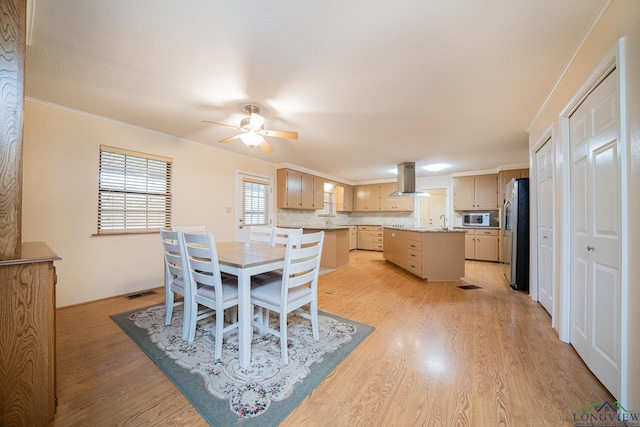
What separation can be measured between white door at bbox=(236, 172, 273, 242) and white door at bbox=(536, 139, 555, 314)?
4476 mm

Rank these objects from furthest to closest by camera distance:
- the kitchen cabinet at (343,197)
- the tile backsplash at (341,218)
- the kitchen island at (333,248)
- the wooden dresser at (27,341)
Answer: the kitchen cabinet at (343,197)
the tile backsplash at (341,218)
the kitchen island at (333,248)
the wooden dresser at (27,341)

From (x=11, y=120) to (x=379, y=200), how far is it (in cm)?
713

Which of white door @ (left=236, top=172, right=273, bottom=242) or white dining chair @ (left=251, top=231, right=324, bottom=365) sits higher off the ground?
white door @ (left=236, top=172, right=273, bottom=242)

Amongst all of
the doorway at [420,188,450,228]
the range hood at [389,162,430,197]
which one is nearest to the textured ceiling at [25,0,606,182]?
the range hood at [389,162,430,197]

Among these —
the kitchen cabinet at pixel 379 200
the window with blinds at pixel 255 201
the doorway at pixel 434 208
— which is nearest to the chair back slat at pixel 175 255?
the window with blinds at pixel 255 201

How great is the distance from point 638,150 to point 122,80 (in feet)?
11.7

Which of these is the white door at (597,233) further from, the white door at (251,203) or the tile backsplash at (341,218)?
the tile backsplash at (341,218)

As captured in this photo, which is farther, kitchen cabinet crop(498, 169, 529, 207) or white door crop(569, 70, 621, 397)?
kitchen cabinet crop(498, 169, 529, 207)

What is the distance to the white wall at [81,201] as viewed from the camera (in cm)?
253

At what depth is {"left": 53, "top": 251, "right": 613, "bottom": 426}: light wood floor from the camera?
1262mm

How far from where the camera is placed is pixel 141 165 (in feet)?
10.9

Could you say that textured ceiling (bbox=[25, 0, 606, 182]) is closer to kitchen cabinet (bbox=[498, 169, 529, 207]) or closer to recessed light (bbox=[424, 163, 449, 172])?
recessed light (bbox=[424, 163, 449, 172])

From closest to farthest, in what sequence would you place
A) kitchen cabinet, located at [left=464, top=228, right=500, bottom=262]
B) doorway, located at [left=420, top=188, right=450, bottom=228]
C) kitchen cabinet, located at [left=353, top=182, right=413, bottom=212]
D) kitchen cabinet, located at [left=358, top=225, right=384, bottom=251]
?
kitchen cabinet, located at [left=464, top=228, right=500, bottom=262], doorway, located at [left=420, top=188, right=450, bottom=228], kitchen cabinet, located at [left=353, top=182, right=413, bottom=212], kitchen cabinet, located at [left=358, top=225, right=384, bottom=251]

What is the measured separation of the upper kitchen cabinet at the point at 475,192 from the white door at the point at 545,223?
3.20 m
